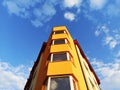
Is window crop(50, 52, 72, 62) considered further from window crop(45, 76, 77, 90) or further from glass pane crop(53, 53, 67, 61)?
window crop(45, 76, 77, 90)

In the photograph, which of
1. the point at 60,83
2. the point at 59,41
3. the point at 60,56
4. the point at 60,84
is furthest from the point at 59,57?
the point at 60,84

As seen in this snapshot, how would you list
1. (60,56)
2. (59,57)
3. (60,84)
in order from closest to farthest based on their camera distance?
1. (60,84)
2. (59,57)
3. (60,56)

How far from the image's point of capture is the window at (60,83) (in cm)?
1255

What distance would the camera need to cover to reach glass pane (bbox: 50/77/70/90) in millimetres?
12586

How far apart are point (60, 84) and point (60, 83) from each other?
0.11 m

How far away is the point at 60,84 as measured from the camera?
41.9ft

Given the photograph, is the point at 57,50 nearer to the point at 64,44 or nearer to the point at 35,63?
the point at 64,44

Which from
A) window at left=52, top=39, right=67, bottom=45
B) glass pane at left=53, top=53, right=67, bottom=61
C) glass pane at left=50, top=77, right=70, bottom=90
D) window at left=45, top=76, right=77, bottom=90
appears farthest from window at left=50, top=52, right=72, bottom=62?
glass pane at left=50, top=77, right=70, bottom=90

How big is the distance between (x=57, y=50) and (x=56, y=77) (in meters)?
4.18

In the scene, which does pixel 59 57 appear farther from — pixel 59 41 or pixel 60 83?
pixel 60 83

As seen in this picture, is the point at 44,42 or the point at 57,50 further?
the point at 44,42

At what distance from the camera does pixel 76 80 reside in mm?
14078

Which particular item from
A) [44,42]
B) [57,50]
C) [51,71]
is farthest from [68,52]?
[44,42]

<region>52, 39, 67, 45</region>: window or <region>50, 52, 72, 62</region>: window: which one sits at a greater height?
<region>52, 39, 67, 45</region>: window
